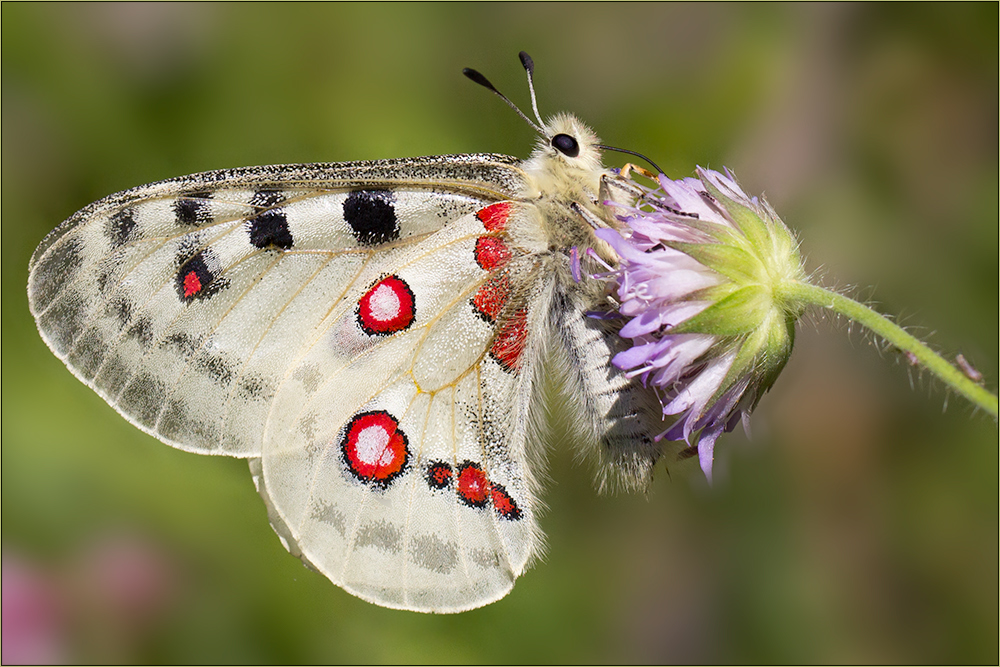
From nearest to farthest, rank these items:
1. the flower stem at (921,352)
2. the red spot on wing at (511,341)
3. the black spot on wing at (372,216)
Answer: the flower stem at (921,352) → the black spot on wing at (372,216) → the red spot on wing at (511,341)

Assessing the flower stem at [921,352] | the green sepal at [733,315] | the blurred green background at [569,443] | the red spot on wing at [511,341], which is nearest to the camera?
the flower stem at [921,352]

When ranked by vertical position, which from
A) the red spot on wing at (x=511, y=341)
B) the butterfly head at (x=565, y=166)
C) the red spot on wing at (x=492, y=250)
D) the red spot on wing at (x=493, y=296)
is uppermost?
the butterfly head at (x=565, y=166)

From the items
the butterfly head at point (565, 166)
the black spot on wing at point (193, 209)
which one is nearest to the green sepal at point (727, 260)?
the butterfly head at point (565, 166)

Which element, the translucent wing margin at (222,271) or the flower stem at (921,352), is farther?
the translucent wing margin at (222,271)

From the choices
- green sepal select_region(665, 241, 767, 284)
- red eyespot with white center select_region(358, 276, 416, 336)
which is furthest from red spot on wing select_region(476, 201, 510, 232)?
green sepal select_region(665, 241, 767, 284)

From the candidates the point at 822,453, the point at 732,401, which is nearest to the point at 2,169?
the point at 732,401

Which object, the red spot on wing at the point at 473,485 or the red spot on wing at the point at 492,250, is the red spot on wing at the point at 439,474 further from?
the red spot on wing at the point at 492,250

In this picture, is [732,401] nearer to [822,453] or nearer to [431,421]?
[431,421]
